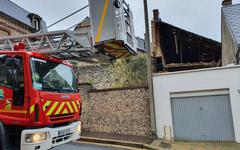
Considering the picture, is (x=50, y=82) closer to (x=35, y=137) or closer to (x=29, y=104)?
(x=29, y=104)

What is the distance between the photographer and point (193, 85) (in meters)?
8.51

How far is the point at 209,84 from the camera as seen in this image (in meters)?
8.33

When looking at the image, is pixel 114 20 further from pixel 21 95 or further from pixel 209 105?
pixel 209 105

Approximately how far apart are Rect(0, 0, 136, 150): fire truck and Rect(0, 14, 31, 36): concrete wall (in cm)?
1218

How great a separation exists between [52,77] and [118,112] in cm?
480

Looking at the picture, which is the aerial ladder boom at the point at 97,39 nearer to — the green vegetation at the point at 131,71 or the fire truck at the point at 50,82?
the fire truck at the point at 50,82

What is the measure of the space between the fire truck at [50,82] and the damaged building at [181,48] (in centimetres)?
897

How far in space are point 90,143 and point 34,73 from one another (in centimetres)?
429

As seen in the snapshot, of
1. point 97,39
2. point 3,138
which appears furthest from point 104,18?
point 3,138

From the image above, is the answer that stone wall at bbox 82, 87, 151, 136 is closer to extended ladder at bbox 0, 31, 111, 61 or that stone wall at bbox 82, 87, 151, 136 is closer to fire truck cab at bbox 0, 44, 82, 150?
extended ladder at bbox 0, 31, 111, 61

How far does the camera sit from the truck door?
4.35 metres

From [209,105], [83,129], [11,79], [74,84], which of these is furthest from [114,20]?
[83,129]

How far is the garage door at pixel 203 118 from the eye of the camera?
807 centimetres

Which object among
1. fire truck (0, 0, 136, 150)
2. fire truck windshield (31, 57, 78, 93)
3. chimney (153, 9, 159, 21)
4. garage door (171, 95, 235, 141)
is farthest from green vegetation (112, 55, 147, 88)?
fire truck windshield (31, 57, 78, 93)
